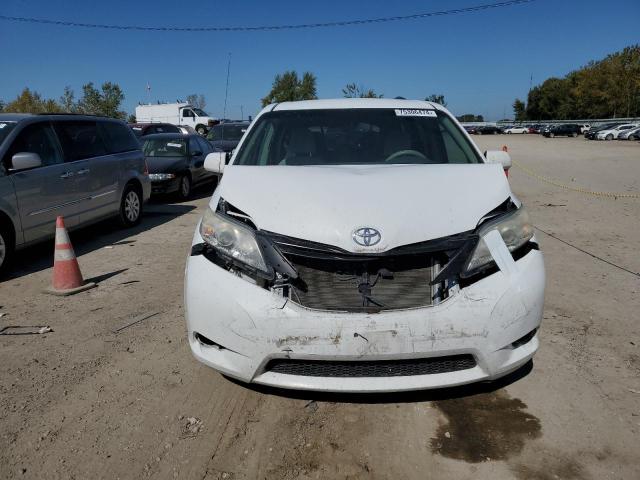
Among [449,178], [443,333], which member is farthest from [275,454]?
[449,178]

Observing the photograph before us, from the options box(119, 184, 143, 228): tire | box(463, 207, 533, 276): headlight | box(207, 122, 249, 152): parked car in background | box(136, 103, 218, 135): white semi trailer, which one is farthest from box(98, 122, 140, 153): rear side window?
box(136, 103, 218, 135): white semi trailer

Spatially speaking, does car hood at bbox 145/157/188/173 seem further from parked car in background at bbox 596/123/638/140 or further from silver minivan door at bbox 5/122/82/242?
parked car in background at bbox 596/123/638/140

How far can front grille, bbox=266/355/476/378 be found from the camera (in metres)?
2.45

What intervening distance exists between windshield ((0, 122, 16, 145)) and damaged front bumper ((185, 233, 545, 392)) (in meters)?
4.70

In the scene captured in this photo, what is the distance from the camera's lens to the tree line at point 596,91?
68.8m

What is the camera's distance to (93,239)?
25.3 feet

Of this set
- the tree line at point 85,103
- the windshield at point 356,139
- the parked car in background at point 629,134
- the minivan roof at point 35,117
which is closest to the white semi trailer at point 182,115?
the tree line at point 85,103

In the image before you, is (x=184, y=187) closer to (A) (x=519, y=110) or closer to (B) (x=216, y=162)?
(B) (x=216, y=162)

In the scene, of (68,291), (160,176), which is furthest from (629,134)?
(68,291)

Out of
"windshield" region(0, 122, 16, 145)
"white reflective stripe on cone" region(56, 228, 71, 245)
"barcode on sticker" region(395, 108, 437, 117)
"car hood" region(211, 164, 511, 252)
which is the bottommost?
"white reflective stripe on cone" region(56, 228, 71, 245)

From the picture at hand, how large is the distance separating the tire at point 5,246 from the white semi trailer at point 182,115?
33.9 metres

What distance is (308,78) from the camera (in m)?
62.9

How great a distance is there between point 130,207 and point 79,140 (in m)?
1.64

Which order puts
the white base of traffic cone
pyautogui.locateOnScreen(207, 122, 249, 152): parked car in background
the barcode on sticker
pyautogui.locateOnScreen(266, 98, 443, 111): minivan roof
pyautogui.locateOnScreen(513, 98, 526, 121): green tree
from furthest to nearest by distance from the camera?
pyautogui.locateOnScreen(513, 98, 526, 121): green tree
pyautogui.locateOnScreen(207, 122, 249, 152): parked car in background
the white base of traffic cone
pyautogui.locateOnScreen(266, 98, 443, 111): minivan roof
the barcode on sticker
